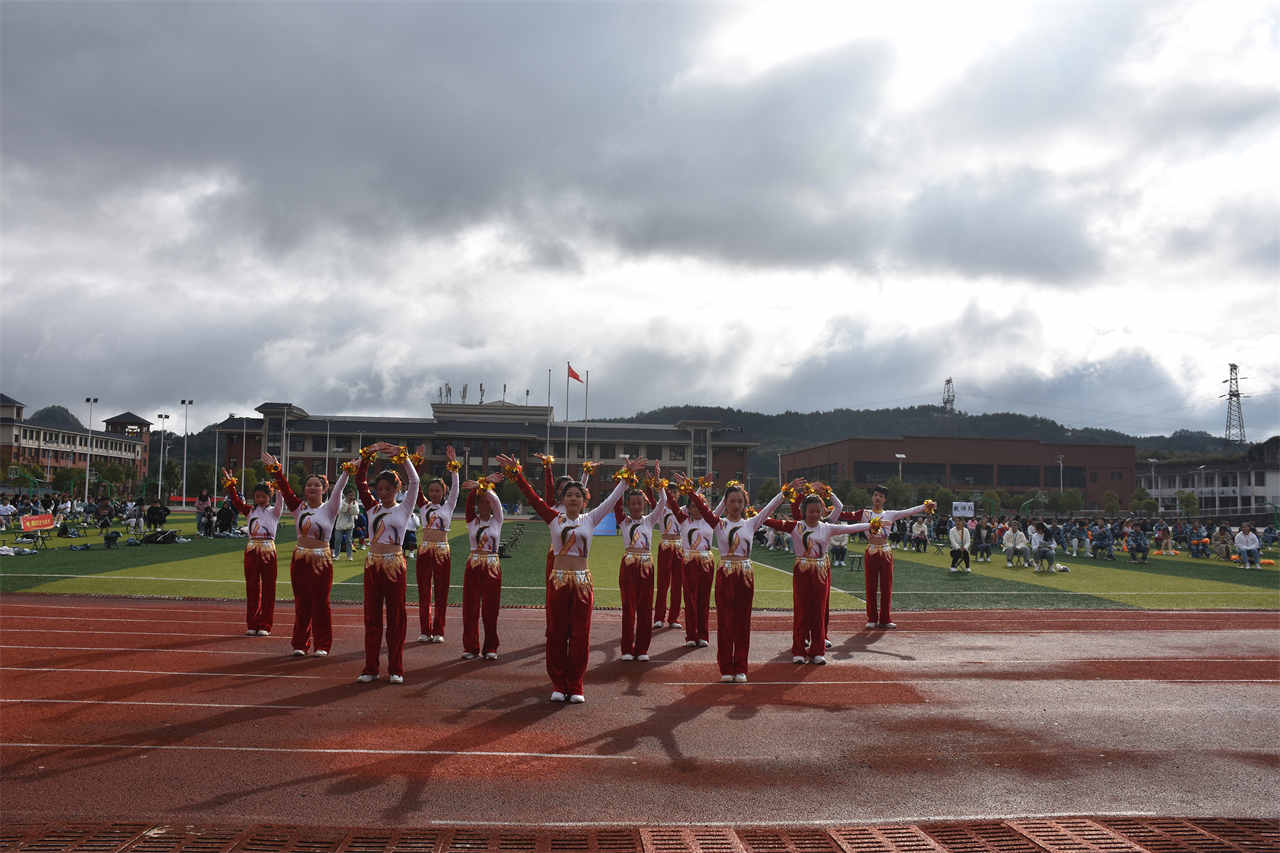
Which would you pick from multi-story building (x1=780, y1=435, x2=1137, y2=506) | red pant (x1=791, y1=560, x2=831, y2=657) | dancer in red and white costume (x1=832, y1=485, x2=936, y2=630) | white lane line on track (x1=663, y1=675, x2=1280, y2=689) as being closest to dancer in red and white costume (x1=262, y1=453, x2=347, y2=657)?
white lane line on track (x1=663, y1=675, x2=1280, y2=689)

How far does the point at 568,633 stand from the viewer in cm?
873

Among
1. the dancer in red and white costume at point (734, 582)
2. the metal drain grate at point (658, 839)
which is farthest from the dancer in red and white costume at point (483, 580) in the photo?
the metal drain grate at point (658, 839)

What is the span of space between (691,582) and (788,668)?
2.15m

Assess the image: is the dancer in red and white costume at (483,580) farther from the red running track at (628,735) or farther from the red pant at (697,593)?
the red pant at (697,593)

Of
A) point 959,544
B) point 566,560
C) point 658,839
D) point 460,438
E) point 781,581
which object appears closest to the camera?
point 658,839

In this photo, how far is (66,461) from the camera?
97.6 m

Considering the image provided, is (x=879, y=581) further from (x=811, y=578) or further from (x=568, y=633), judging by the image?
(x=568, y=633)

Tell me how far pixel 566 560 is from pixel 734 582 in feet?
7.37

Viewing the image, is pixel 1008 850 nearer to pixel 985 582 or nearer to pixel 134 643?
pixel 134 643

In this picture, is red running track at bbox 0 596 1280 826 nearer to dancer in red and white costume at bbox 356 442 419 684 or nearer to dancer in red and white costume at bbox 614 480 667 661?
dancer in red and white costume at bbox 356 442 419 684

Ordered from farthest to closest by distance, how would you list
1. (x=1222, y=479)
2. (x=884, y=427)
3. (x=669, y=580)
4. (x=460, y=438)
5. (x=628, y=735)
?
(x=884, y=427) → (x=1222, y=479) → (x=460, y=438) → (x=669, y=580) → (x=628, y=735)

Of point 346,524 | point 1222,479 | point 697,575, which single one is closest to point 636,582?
point 697,575

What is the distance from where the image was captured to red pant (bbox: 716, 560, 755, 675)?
9.92m

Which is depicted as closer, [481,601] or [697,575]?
[481,601]
